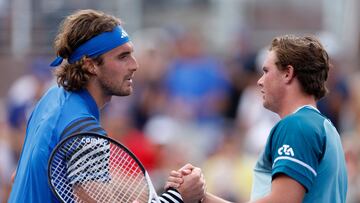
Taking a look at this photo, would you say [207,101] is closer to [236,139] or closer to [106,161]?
[236,139]

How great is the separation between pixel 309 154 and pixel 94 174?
116cm

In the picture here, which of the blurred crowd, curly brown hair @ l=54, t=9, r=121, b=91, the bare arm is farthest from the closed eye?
the blurred crowd

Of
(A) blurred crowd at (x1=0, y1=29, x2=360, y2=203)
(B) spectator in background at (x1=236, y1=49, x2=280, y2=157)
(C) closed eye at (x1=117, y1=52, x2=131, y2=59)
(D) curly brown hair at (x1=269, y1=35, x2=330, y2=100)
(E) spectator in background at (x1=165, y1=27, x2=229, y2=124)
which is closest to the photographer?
(D) curly brown hair at (x1=269, y1=35, x2=330, y2=100)

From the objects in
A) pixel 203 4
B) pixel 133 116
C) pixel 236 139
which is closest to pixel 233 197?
pixel 236 139

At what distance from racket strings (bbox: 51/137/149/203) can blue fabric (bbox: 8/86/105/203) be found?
0.55 feet

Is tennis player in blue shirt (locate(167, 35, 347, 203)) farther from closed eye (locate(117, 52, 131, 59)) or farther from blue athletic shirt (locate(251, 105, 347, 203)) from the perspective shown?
closed eye (locate(117, 52, 131, 59))

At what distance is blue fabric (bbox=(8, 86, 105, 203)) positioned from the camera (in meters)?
5.49

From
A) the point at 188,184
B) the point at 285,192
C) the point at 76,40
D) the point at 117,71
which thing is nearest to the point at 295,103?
the point at 285,192

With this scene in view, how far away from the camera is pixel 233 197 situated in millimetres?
10711

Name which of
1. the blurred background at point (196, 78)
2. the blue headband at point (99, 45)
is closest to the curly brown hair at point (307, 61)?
the blue headband at point (99, 45)

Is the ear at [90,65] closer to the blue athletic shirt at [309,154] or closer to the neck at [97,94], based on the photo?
the neck at [97,94]

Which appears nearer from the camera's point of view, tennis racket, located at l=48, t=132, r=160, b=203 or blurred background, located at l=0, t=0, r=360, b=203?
tennis racket, located at l=48, t=132, r=160, b=203

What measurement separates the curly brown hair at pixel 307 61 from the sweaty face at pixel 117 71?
37.6 inches

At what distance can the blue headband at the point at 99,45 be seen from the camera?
5.81m
